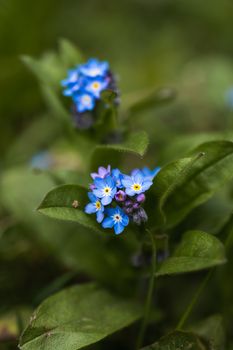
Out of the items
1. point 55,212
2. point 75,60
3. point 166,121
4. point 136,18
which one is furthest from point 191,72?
point 55,212

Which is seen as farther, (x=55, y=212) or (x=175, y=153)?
(x=175, y=153)

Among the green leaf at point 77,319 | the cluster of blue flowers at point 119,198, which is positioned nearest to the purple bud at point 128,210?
the cluster of blue flowers at point 119,198

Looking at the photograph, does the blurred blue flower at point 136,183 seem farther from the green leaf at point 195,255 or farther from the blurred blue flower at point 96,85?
the blurred blue flower at point 96,85

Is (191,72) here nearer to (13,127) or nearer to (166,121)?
(166,121)

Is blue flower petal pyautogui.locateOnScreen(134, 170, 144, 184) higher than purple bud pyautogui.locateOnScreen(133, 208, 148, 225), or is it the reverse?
blue flower petal pyautogui.locateOnScreen(134, 170, 144, 184)

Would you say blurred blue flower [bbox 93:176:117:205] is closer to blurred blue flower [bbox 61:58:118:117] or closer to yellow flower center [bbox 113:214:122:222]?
yellow flower center [bbox 113:214:122:222]

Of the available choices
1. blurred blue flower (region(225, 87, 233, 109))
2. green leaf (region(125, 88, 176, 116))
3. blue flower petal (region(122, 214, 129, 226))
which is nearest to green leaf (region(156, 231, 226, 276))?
blue flower petal (region(122, 214, 129, 226))
